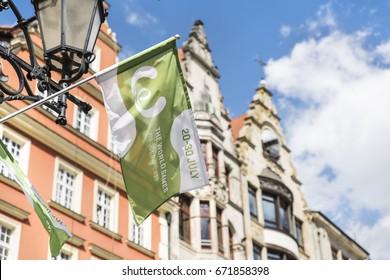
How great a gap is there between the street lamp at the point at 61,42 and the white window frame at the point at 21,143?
10.8 m

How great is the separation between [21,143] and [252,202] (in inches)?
502

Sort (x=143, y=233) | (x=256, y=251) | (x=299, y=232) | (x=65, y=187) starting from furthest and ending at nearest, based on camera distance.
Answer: (x=299, y=232) → (x=256, y=251) → (x=143, y=233) → (x=65, y=187)

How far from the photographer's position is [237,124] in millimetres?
32562

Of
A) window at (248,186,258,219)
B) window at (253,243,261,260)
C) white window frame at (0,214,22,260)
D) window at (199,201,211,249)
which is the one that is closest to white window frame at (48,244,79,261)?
white window frame at (0,214,22,260)

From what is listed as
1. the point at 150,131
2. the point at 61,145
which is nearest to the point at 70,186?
the point at 61,145

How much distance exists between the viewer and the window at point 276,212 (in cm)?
2909

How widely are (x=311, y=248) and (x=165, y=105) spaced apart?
2446cm

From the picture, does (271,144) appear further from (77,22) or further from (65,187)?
(77,22)

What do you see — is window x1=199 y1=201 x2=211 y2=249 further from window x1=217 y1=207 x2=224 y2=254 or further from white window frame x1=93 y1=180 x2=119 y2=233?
white window frame x1=93 y1=180 x2=119 y2=233

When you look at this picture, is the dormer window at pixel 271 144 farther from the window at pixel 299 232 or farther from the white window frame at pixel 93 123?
the white window frame at pixel 93 123

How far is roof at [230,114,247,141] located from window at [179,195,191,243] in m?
6.44

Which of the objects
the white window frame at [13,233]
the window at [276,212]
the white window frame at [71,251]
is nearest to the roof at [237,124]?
the window at [276,212]

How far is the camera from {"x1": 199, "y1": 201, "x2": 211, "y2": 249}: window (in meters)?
24.5

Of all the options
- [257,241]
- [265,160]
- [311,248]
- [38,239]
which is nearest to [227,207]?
[257,241]
